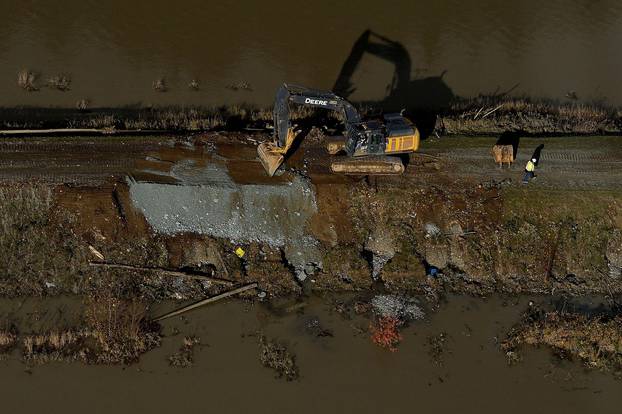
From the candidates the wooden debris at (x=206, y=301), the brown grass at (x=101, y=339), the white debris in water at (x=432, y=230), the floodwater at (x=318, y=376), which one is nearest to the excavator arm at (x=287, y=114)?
the wooden debris at (x=206, y=301)

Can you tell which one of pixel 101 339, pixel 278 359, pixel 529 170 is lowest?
pixel 101 339

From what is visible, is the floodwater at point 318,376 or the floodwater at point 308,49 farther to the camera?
the floodwater at point 308,49

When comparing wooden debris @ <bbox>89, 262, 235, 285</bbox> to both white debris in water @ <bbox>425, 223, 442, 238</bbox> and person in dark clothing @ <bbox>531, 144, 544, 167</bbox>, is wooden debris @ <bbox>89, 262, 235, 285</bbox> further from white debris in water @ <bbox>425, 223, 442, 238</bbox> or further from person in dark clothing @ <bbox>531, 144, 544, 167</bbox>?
person in dark clothing @ <bbox>531, 144, 544, 167</bbox>

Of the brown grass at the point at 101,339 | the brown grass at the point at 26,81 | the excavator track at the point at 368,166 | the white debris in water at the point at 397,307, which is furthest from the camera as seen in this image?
the brown grass at the point at 26,81

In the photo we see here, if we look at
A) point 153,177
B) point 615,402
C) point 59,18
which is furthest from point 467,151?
point 59,18

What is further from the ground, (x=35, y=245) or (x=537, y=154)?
(x=537, y=154)

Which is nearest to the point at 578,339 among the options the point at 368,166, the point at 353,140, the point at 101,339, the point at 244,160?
the point at 368,166

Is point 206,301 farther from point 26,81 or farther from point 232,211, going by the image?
point 26,81

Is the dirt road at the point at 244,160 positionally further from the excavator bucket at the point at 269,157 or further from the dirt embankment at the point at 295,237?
the excavator bucket at the point at 269,157

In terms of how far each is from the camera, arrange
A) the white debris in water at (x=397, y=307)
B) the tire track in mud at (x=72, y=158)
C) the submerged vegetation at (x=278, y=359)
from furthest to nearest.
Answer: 1. the tire track in mud at (x=72, y=158)
2. the white debris in water at (x=397, y=307)
3. the submerged vegetation at (x=278, y=359)
